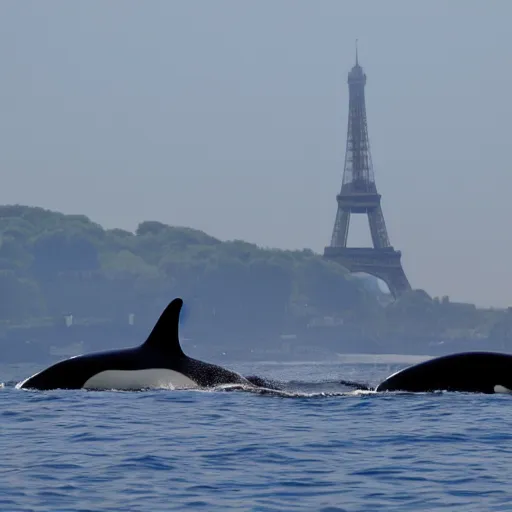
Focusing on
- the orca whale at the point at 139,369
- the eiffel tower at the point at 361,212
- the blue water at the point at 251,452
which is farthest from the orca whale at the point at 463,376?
the eiffel tower at the point at 361,212

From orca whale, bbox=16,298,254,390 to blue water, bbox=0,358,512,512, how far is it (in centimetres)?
65

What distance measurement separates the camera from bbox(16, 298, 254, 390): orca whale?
22.2 m

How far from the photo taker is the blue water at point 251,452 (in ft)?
40.8

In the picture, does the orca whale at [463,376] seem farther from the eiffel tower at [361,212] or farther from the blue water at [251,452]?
the eiffel tower at [361,212]

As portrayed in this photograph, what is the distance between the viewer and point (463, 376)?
21.8 meters

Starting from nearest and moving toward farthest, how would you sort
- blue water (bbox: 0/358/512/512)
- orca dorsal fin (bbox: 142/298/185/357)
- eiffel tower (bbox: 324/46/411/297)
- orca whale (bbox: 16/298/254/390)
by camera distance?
blue water (bbox: 0/358/512/512), orca dorsal fin (bbox: 142/298/185/357), orca whale (bbox: 16/298/254/390), eiffel tower (bbox: 324/46/411/297)

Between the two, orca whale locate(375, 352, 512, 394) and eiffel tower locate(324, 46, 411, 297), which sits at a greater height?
eiffel tower locate(324, 46, 411, 297)

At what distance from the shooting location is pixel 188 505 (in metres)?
12.1

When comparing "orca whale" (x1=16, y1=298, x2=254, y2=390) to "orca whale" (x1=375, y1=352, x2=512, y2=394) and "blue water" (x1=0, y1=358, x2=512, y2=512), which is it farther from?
"orca whale" (x1=375, y1=352, x2=512, y2=394)

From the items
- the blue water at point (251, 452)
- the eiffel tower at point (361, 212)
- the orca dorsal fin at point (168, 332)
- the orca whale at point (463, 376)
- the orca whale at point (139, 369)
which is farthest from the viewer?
the eiffel tower at point (361, 212)

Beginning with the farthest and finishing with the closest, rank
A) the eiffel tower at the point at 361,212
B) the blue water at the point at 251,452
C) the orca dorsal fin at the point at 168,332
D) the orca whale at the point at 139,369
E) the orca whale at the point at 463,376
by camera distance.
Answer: the eiffel tower at the point at 361,212 < the orca whale at the point at 139,369 < the orca dorsal fin at the point at 168,332 < the orca whale at the point at 463,376 < the blue water at the point at 251,452

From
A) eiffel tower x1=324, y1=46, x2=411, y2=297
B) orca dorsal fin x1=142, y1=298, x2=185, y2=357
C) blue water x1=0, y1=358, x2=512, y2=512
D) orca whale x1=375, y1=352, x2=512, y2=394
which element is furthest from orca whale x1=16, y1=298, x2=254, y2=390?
eiffel tower x1=324, y1=46, x2=411, y2=297

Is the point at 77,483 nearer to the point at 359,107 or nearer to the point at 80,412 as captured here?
the point at 80,412

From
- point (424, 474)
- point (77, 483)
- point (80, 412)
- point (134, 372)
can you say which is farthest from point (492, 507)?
point (134, 372)
